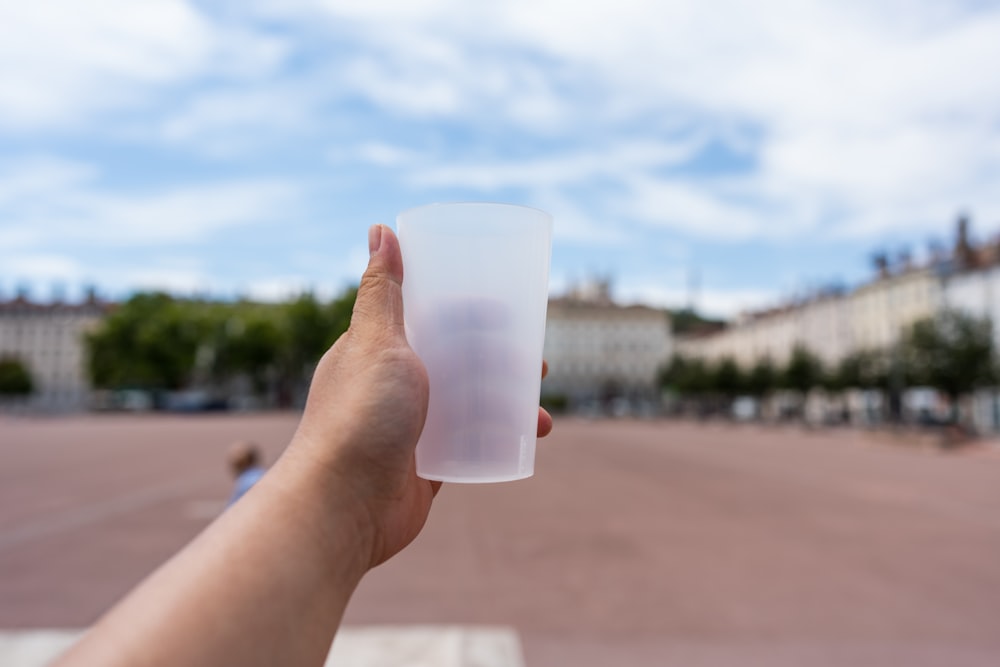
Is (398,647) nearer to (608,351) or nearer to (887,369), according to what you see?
(887,369)

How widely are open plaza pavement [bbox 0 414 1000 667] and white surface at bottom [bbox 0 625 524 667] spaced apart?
75 mm

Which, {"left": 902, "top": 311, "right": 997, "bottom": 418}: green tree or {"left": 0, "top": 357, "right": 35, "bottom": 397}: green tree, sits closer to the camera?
{"left": 902, "top": 311, "right": 997, "bottom": 418}: green tree

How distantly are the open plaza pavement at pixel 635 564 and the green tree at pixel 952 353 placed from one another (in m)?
18.0

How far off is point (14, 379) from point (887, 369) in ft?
350

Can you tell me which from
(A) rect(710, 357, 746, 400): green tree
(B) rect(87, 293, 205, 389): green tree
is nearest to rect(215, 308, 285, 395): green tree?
(B) rect(87, 293, 205, 389): green tree

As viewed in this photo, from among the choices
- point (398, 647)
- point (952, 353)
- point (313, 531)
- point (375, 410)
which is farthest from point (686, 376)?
point (313, 531)

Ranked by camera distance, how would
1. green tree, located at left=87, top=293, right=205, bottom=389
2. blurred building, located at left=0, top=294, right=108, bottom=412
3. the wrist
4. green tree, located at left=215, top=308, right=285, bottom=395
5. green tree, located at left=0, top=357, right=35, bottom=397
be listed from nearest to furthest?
the wrist < green tree, located at left=87, top=293, right=205, bottom=389 < green tree, located at left=215, top=308, right=285, bottom=395 < green tree, located at left=0, top=357, right=35, bottom=397 < blurred building, located at left=0, top=294, right=108, bottom=412

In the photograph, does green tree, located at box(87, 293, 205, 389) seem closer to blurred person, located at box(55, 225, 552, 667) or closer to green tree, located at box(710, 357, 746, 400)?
green tree, located at box(710, 357, 746, 400)

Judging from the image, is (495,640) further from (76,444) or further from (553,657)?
(76,444)

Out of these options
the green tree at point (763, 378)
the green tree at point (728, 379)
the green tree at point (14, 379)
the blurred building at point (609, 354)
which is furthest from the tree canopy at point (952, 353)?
the green tree at point (14, 379)

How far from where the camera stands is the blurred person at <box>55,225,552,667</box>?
1044 mm

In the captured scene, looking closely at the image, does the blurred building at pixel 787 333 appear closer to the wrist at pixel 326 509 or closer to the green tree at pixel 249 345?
the green tree at pixel 249 345

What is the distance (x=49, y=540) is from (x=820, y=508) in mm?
13126

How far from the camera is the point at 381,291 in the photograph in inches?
57.3
